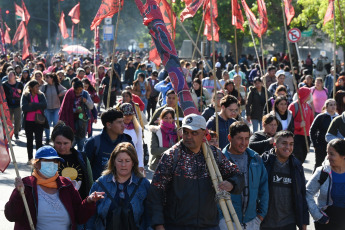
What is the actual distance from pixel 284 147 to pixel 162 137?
2.49 metres

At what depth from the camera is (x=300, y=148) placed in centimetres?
1111

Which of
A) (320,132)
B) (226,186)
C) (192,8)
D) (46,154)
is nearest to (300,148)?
(320,132)

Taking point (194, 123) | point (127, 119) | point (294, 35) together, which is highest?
point (294, 35)

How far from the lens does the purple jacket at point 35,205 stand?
5.08m

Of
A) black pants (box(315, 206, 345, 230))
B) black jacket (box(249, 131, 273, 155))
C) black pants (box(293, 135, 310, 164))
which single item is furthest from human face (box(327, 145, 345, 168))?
black pants (box(293, 135, 310, 164))

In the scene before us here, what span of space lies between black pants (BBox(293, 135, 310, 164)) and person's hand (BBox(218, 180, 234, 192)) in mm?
5892

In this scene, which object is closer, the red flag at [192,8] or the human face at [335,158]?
the human face at [335,158]

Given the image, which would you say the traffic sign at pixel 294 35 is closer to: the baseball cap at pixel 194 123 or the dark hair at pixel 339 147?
the dark hair at pixel 339 147

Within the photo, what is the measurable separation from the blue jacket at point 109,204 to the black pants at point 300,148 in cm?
600

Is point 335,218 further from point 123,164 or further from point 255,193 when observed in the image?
point 123,164

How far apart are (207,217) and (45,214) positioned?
116 cm

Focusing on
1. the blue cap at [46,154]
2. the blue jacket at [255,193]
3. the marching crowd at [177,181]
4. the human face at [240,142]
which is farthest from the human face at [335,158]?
the blue cap at [46,154]

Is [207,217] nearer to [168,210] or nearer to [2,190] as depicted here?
[168,210]

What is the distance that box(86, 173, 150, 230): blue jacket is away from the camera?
522cm
